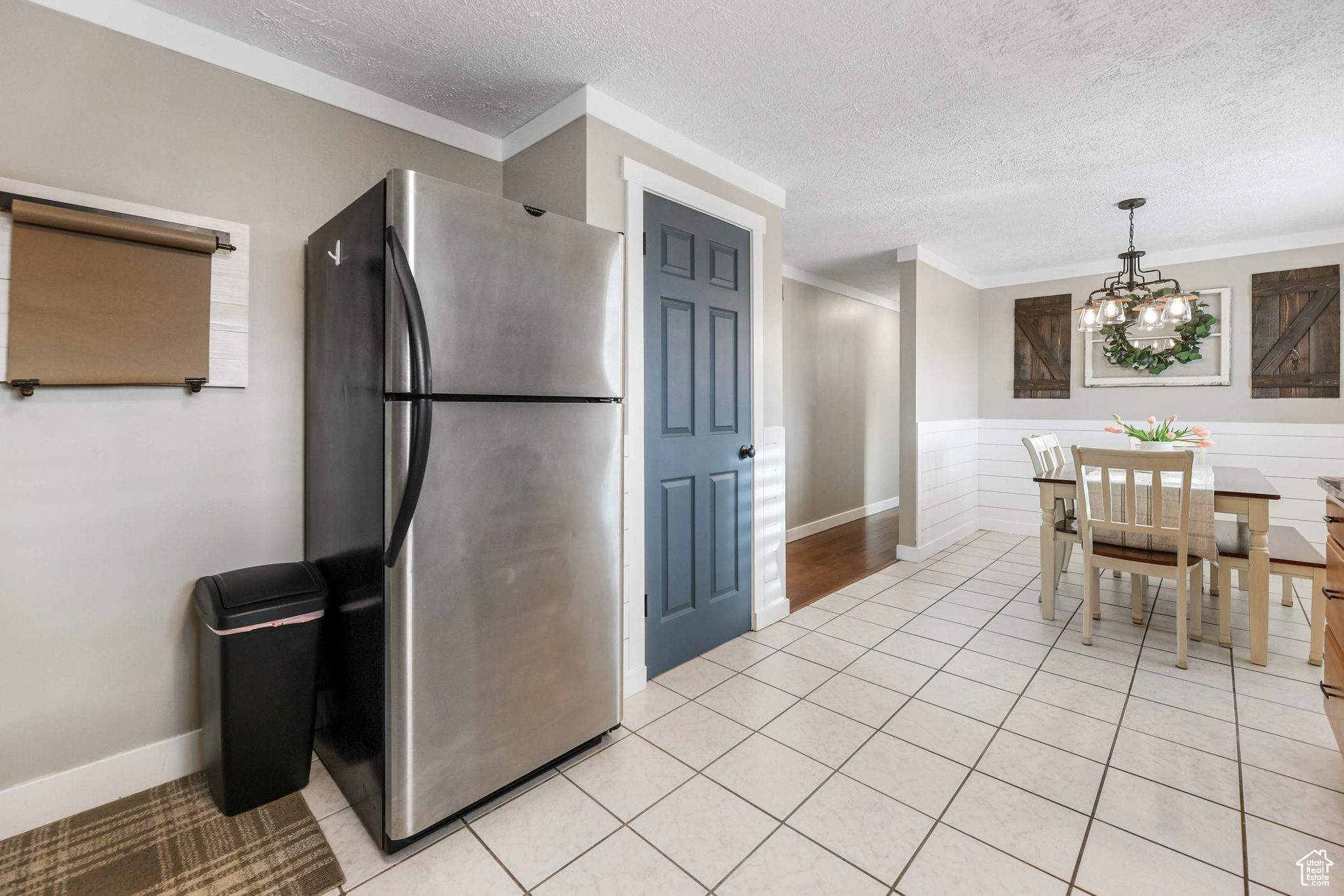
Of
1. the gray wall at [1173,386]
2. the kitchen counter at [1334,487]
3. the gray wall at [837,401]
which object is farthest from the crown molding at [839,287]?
the kitchen counter at [1334,487]

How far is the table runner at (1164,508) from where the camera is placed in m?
2.68

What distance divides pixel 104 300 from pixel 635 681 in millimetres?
2192

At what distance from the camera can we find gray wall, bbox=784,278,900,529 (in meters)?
5.36

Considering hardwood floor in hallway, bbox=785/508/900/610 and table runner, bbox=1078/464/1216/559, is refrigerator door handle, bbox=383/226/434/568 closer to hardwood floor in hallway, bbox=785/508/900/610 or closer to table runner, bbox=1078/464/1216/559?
hardwood floor in hallway, bbox=785/508/900/610

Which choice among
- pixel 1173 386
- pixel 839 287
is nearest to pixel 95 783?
pixel 839 287

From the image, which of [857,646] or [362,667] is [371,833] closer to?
[362,667]

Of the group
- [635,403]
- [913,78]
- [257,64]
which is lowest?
[635,403]

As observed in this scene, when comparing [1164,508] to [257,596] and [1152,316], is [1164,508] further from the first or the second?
[257,596]

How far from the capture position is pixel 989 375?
224 inches

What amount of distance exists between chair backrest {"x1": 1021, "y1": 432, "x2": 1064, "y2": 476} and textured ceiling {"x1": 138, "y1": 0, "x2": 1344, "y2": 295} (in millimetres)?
1482

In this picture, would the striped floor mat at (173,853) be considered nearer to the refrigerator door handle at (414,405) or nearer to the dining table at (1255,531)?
the refrigerator door handle at (414,405)

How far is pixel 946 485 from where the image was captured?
5.00 meters

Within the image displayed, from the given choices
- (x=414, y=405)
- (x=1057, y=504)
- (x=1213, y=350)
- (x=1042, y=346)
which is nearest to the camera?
(x=414, y=405)

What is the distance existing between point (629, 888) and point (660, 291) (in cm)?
210
